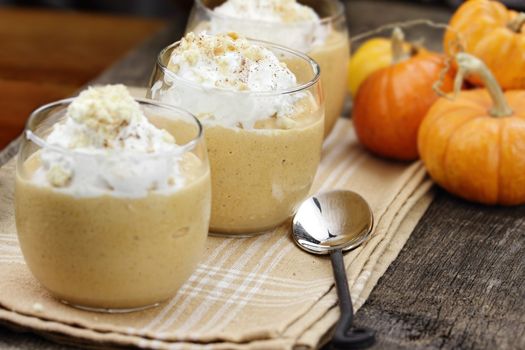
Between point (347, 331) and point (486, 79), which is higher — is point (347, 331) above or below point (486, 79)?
below

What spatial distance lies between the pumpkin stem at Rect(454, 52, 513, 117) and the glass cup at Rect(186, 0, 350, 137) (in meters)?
0.31

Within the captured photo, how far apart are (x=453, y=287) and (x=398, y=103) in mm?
674

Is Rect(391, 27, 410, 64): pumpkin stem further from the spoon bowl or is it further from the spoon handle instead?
the spoon handle

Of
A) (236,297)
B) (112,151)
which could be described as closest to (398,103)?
(236,297)

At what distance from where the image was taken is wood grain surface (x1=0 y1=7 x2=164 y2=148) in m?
2.61

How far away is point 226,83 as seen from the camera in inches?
62.9

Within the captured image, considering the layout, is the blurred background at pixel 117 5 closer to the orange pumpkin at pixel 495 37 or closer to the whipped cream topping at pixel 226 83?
the orange pumpkin at pixel 495 37

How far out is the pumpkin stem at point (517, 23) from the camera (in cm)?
213

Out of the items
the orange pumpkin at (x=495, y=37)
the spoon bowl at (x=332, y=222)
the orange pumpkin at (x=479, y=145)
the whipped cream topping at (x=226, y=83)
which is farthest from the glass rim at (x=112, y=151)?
the orange pumpkin at (x=495, y=37)

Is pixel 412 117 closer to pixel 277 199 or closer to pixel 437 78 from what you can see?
pixel 437 78

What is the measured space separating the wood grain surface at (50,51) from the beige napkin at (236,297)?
72 centimetres

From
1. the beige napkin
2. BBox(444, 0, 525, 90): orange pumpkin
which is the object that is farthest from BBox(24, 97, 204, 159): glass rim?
BBox(444, 0, 525, 90): orange pumpkin

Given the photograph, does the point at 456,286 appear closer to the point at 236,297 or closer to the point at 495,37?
the point at 236,297

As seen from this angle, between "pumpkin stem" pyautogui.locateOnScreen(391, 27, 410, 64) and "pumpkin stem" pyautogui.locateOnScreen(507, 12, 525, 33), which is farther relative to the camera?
"pumpkin stem" pyautogui.locateOnScreen(391, 27, 410, 64)
